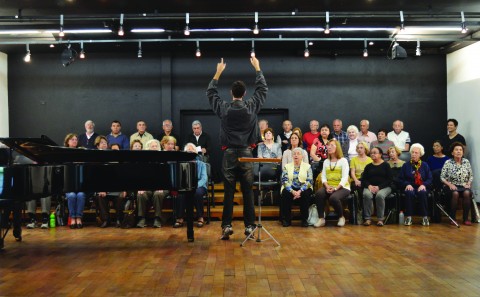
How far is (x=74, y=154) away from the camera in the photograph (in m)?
5.19

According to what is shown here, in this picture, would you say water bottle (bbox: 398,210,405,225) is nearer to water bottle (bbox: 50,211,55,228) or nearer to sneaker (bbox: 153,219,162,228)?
sneaker (bbox: 153,219,162,228)

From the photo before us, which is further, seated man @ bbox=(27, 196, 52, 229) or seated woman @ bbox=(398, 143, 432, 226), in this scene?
seated woman @ bbox=(398, 143, 432, 226)

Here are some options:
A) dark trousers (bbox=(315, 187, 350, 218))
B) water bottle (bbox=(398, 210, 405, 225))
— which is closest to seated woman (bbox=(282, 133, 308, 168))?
dark trousers (bbox=(315, 187, 350, 218))

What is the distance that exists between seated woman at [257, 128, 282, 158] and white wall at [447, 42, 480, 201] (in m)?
3.94

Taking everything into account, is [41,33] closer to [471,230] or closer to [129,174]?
[129,174]

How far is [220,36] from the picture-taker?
922cm

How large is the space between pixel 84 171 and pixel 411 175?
15.5ft

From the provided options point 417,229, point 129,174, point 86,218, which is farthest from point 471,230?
point 86,218

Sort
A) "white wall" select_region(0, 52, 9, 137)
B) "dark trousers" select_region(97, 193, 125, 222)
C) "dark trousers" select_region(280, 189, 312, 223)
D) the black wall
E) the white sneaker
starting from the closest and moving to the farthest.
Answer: the white sneaker, "dark trousers" select_region(280, 189, 312, 223), "dark trousers" select_region(97, 193, 125, 222), "white wall" select_region(0, 52, 9, 137), the black wall

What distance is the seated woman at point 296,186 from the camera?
7020 mm

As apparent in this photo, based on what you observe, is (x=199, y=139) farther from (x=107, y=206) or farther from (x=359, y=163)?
(x=359, y=163)

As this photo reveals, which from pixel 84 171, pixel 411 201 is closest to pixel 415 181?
pixel 411 201

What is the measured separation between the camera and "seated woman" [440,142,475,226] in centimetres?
720

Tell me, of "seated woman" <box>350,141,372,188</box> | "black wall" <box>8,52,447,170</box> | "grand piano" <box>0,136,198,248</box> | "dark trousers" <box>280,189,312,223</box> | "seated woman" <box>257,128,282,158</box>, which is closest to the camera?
"grand piano" <box>0,136,198,248</box>
